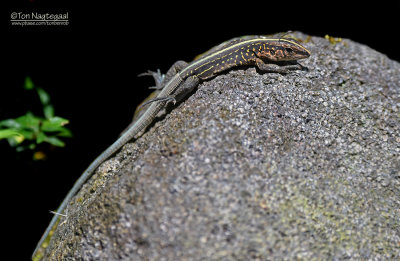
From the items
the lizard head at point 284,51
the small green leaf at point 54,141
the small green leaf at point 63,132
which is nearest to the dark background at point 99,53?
the small green leaf at point 63,132

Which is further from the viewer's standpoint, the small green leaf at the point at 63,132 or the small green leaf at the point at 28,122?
the small green leaf at the point at 63,132

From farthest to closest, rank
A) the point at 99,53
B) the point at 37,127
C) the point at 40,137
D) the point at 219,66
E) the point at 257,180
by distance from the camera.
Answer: the point at 99,53 → the point at 37,127 → the point at 40,137 → the point at 219,66 → the point at 257,180

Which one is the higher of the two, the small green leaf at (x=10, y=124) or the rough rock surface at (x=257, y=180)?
the small green leaf at (x=10, y=124)

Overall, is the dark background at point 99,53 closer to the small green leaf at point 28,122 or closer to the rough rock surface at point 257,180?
the small green leaf at point 28,122

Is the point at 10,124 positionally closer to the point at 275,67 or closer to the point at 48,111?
the point at 48,111

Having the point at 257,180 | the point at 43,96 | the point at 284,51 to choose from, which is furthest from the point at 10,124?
the point at 284,51

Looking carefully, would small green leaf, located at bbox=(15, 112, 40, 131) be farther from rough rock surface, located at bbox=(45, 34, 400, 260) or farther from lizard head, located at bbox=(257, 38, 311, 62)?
lizard head, located at bbox=(257, 38, 311, 62)

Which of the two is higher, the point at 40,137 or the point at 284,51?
the point at 284,51

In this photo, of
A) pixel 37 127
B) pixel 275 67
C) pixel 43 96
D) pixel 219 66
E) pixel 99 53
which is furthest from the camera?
pixel 99 53
